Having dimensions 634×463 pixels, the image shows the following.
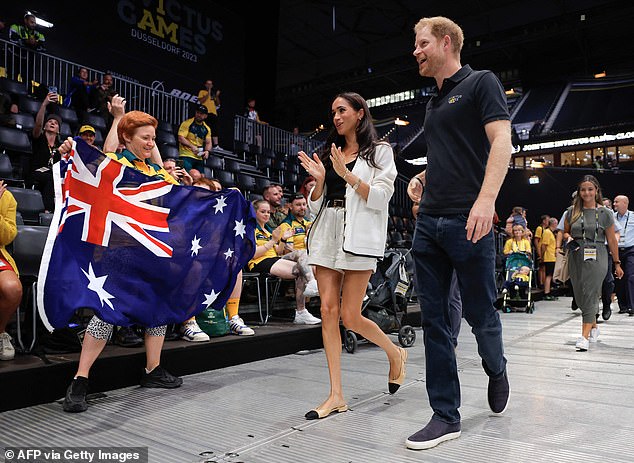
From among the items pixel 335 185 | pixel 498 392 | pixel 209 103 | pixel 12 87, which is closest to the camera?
pixel 498 392

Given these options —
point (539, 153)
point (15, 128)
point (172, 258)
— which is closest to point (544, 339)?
point (172, 258)

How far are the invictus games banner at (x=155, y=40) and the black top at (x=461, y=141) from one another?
9.15 m

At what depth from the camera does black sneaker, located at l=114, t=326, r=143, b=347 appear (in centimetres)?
351

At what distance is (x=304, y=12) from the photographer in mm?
15312

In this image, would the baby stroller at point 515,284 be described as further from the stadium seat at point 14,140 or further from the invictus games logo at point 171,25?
the invictus games logo at point 171,25

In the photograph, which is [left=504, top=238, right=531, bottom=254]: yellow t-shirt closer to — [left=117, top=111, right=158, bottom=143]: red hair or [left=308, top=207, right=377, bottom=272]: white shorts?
[left=308, top=207, right=377, bottom=272]: white shorts

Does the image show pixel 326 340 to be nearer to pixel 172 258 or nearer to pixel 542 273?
pixel 172 258

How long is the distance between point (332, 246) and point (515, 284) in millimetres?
6509

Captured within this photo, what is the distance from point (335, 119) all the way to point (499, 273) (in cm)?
694

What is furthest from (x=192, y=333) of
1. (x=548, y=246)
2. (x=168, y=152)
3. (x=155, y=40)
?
(x=548, y=246)

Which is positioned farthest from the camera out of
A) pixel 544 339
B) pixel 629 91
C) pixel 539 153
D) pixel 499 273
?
pixel 539 153

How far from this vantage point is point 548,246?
11109 millimetres

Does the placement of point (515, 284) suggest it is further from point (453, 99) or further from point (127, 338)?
point (453, 99)

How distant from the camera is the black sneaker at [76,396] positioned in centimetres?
256
